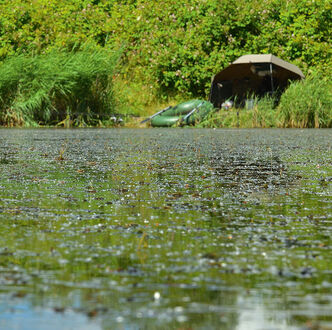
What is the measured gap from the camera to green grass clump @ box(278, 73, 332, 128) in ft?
64.1

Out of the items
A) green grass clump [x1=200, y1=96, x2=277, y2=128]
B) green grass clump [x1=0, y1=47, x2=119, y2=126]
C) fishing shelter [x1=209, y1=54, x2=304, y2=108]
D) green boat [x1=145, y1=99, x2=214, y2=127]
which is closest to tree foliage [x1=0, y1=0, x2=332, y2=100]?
fishing shelter [x1=209, y1=54, x2=304, y2=108]

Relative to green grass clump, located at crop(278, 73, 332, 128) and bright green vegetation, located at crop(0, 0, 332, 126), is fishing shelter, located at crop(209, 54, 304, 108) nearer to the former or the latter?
bright green vegetation, located at crop(0, 0, 332, 126)

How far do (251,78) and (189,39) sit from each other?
2869 millimetres

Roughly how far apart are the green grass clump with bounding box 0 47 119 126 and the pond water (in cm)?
1390

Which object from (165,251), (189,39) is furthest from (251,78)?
(165,251)

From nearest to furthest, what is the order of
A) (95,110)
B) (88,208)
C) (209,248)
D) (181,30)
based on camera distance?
(209,248) → (88,208) → (95,110) → (181,30)

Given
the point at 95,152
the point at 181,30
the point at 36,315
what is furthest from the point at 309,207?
the point at 181,30

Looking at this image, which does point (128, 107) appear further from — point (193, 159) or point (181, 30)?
→ point (193, 159)

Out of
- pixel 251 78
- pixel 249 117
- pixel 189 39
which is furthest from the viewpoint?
pixel 189 39

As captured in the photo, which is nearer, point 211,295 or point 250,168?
point 211,295

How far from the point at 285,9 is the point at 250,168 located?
1897cm

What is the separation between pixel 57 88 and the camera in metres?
19.9

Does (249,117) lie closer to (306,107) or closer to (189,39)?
(306,107)

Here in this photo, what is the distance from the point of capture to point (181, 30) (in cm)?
2492
